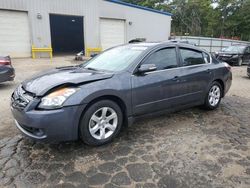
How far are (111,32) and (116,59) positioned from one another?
52.1 ft

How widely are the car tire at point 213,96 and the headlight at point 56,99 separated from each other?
317cm

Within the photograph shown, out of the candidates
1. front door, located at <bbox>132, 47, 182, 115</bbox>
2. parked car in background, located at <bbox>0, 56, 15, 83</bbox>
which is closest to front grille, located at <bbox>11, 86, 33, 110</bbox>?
front door, located at <bbox>132, 47, 182, 115</bbox>

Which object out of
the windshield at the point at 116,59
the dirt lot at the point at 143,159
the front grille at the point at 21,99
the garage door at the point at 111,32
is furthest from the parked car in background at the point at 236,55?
the front grille at the point at 21,99

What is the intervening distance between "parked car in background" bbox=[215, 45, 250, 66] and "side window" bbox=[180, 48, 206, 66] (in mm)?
12175

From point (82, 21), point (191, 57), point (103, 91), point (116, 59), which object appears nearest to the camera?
point (103, 91)

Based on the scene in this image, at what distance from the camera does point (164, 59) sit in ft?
13.4

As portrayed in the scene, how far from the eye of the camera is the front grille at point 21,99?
2.98 metres

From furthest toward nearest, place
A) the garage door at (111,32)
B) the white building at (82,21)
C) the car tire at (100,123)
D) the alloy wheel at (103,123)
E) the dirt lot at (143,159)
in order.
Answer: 1. the garage door at (111,32)
2. the white building at (82,21)
3. the alloy wheel at (103,123)
4. the car tire at (100,123)
5. the dirt lot at (143,159)

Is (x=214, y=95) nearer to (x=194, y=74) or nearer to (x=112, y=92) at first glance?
(x=194, y=74)

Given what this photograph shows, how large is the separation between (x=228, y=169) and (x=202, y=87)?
84.0 inches

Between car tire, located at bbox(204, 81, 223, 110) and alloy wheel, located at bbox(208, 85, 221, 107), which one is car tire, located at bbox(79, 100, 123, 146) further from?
alloy wheel, located at bbox(208, 85, 221, 107)

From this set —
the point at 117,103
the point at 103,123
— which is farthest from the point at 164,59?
the point at 103,123

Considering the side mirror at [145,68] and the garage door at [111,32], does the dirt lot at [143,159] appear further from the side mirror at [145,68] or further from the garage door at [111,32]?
the garage door at [111,32]

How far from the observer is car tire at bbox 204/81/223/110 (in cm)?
489
